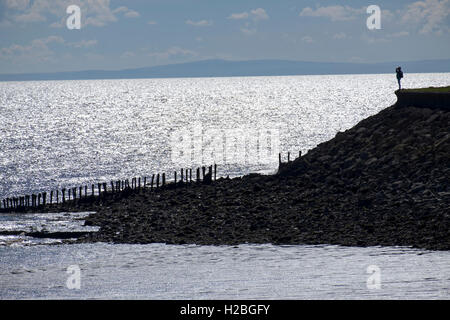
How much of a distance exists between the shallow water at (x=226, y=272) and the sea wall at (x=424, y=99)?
20.0m

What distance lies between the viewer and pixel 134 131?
536ft

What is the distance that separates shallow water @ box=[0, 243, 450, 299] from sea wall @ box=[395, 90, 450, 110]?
20.0 metres

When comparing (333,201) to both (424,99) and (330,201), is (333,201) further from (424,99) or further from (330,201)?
(424,99)

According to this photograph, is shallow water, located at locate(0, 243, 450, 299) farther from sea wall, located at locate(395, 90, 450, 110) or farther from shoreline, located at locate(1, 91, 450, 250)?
sea wall, located at locate(395, 90, 450, 110)

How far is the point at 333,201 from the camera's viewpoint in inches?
1976

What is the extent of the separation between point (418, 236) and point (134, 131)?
410 feet

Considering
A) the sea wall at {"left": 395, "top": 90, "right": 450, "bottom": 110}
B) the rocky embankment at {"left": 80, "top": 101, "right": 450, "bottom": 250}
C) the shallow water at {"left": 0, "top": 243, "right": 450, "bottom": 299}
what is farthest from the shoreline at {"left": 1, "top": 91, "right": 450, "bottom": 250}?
the shallow water at {"left": 0, "top": 243, "right": 450, "bottom": 299}

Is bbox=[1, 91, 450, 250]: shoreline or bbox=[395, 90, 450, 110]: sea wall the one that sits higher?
bbox=[395, 90, 450, 110]: sea wall

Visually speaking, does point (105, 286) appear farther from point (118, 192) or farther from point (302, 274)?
point (118, 192)

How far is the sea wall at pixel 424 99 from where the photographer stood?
189ft

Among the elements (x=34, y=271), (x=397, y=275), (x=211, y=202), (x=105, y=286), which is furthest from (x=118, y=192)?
(x=397, y=275)

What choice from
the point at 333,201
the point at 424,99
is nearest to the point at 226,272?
the point at 333,201

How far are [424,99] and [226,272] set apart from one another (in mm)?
27710

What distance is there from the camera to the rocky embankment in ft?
145
